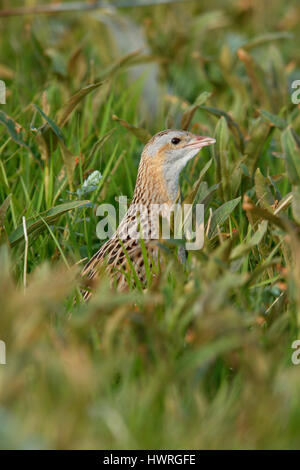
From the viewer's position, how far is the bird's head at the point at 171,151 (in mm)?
4250

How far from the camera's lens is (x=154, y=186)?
13.8ft

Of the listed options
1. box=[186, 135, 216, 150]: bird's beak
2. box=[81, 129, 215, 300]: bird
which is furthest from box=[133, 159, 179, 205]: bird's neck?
box=[186, 135, 216, 150]: bird's beak

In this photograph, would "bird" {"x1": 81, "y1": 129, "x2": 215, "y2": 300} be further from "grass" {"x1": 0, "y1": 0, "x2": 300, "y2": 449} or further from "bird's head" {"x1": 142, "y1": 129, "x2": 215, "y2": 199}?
"grass" {"x1": 0, "y1": 0, "x2": 300, "y2": 449}

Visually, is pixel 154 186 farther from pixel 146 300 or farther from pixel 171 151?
pixel 146 300

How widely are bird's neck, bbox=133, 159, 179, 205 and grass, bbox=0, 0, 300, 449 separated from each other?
260 mm

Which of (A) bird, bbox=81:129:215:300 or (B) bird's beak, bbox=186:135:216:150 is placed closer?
(A) bird, bbox=81:129:215:300

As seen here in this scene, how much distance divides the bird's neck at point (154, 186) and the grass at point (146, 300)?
260 millimetres

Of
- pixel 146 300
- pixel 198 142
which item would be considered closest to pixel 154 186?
pixel 198 142

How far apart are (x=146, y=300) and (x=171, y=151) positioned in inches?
63.9

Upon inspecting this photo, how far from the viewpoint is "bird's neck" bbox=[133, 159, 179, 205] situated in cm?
421

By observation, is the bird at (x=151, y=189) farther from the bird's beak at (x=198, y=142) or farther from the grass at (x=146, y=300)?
the grass at (x=146, y=300)
